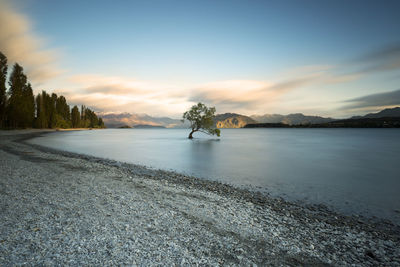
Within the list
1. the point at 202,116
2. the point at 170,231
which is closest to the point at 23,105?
the point at 202,116

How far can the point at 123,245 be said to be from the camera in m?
4.93

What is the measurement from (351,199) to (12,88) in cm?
9889

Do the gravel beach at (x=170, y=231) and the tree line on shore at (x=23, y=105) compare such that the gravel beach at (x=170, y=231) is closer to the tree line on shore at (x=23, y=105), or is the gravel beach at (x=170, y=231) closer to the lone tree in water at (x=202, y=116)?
the lone tree in water at (x=202, y=116)

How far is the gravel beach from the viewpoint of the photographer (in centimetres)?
461

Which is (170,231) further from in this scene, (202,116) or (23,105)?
(23,105)

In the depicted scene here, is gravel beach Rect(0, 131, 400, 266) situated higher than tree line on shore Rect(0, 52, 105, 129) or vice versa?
tree line on shore Rect(0, 52, 105, 129)

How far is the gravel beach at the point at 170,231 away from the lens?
4613mm

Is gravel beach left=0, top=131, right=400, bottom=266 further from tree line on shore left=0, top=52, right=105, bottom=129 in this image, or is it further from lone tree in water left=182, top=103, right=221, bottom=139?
tree line on shore left=0, top=52, right=105, bottom=129

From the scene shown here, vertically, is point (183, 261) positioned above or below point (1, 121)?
below

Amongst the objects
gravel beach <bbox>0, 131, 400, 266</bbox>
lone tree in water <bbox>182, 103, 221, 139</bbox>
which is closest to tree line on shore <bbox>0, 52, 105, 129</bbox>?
lone tree in water <bbox>182, 103, 221, 139</bbox>

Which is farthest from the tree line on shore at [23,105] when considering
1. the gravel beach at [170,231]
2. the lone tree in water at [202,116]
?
the gravel beach at [170,231]

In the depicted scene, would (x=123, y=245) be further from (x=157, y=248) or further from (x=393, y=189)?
(x=393, y=189)

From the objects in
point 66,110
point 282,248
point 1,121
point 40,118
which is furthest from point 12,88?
point 282,248

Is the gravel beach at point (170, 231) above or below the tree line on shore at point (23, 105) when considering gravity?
below
